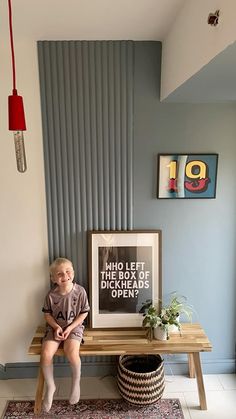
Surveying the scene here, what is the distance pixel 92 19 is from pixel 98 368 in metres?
2.14

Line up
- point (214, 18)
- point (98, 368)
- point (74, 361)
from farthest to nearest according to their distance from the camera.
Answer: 1. point (98, 368)
2. point (74, 361)
3. point (214, 18)

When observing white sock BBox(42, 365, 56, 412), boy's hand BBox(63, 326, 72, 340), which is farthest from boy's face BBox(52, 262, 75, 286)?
white sock BBox(42, 365, 56, 412)

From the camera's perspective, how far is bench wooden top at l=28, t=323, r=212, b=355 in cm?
207

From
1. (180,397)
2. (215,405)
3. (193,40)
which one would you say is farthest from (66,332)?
(193,40)

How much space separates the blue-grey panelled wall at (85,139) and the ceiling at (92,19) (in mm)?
119

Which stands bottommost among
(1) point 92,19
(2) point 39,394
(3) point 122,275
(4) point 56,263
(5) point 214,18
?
(2) point 39,394

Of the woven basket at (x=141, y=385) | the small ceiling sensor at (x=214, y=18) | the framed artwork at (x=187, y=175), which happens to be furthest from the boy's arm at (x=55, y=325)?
the small ceiling sensor at (x=214, y=18)

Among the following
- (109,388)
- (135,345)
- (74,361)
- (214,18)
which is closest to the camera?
(214,18)

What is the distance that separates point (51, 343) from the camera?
2.06m

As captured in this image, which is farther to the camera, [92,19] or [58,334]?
[58,334]

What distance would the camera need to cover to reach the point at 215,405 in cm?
219

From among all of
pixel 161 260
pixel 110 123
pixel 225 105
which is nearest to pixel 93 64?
pixel 110 123

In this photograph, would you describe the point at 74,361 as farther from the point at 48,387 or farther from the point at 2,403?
the point at 2,403

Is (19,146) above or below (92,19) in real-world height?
below
